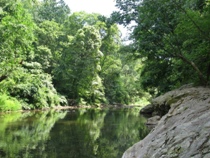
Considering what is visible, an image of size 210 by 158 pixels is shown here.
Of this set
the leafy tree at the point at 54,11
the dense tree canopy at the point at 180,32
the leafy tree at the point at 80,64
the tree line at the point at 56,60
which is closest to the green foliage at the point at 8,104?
the tree line at the point at 56,60

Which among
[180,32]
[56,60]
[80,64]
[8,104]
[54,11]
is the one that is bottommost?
[8,104]

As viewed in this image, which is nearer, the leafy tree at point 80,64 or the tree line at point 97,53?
the tree line at point 97,53

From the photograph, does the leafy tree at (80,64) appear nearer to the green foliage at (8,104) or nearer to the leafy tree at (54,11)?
the green foliage at (8,104)

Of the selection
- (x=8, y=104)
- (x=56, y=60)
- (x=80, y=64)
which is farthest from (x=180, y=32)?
(x=56, y=60)

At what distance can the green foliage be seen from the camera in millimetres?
17758

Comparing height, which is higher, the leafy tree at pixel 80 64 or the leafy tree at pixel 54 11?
the leafy tree at pixel 54 11

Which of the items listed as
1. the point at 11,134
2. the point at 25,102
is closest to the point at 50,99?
the point at 25,102

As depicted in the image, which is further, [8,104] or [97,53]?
[97,53]

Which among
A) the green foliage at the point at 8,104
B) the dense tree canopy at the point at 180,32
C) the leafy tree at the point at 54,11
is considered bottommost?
the green foliage at the point at 8,104

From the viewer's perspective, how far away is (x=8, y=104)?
60.7 feet

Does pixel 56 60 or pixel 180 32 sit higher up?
pixel 56 60

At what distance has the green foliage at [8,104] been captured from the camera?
17758mm

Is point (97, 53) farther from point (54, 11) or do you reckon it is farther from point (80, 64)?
point (54, 11)

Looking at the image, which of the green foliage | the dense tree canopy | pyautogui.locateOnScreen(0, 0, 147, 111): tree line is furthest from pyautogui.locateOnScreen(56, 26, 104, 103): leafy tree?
the dense tree canopy
